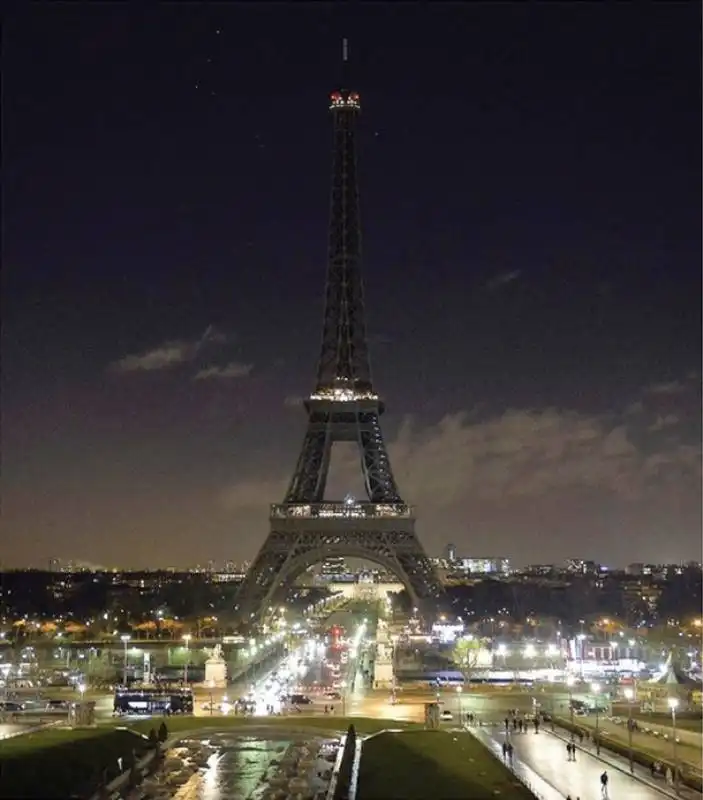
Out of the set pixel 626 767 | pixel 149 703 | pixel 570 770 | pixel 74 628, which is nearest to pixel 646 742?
pixel 626 767

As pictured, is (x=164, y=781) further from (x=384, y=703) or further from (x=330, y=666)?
(x=330, y=666)

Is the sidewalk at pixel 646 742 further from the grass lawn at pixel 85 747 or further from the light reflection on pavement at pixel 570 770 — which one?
the grass lawn at pixel 85 747

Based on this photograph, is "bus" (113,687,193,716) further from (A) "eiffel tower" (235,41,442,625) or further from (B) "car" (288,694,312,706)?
(A) "eiffel tower" (235,41,442,625)

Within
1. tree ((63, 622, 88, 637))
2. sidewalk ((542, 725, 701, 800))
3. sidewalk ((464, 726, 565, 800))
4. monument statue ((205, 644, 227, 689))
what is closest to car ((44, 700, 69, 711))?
monument statue ((205, 644, 227, 689))

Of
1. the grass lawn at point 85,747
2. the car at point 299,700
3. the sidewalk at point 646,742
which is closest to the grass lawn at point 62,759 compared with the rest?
the grass lawn at point 85,747

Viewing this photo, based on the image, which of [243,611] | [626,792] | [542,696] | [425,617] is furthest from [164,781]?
[425,617]
